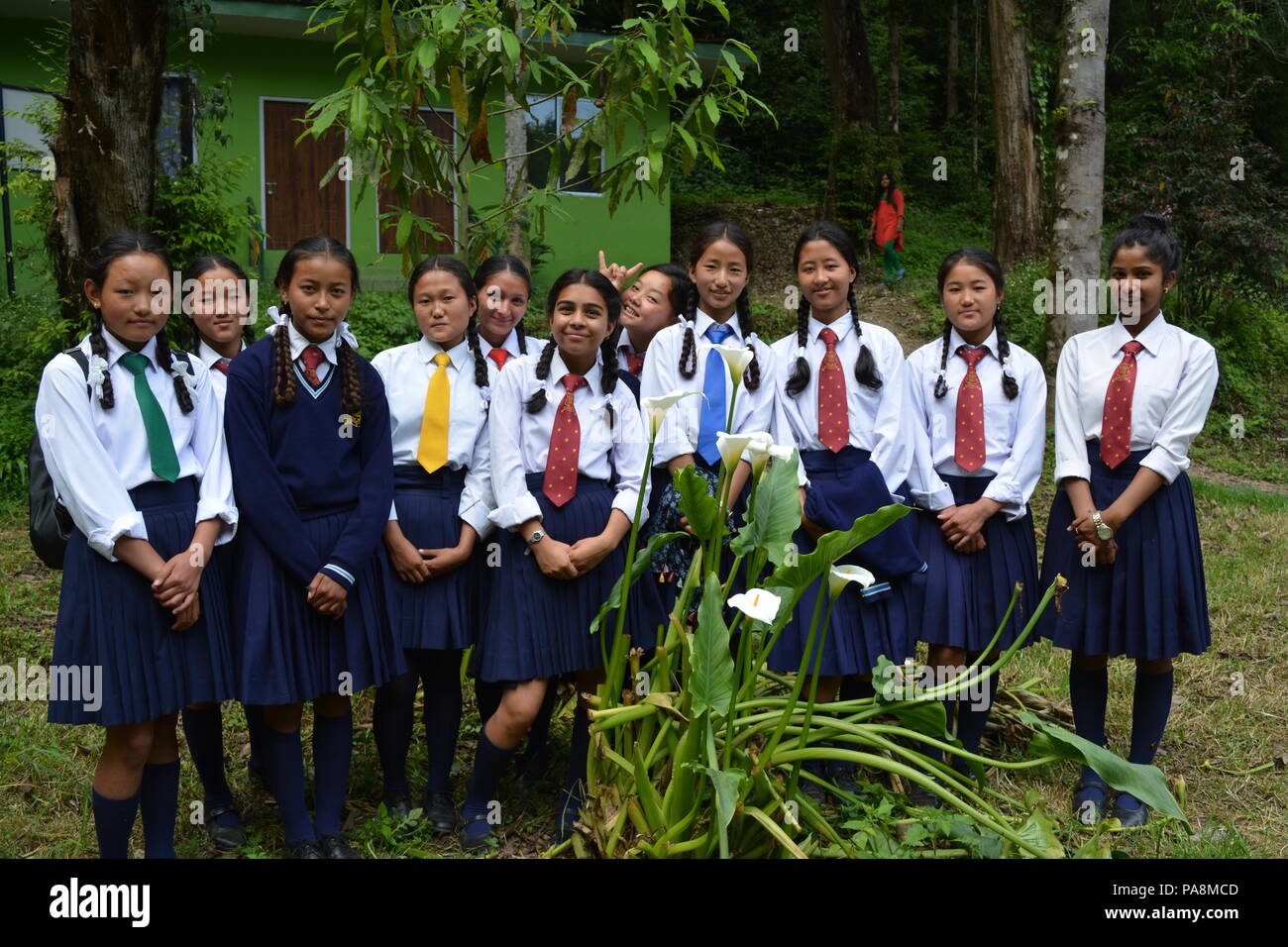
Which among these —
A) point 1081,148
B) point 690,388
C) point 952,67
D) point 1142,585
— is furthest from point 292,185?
point 952,67

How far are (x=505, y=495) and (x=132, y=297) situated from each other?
1.10m

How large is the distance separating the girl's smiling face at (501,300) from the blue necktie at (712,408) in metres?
0.63

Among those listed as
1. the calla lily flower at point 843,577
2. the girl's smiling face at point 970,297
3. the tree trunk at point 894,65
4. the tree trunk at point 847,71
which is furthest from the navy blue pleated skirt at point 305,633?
the tree trunk at point 894,65

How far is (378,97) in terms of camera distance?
4.08 meters

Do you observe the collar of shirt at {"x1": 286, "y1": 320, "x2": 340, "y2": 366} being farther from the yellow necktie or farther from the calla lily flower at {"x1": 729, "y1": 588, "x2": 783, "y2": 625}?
the calla lily flower at {"x1": 729, "y1": 588, "x2": 783, "y2": 625}

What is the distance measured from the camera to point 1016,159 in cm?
1296

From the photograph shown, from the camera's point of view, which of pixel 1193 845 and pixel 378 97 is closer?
pixel 1193 845

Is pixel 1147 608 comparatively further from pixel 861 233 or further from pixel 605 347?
pixel 861 233

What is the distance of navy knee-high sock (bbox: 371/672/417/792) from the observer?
3.59m

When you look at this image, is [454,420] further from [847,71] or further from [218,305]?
[847,71]

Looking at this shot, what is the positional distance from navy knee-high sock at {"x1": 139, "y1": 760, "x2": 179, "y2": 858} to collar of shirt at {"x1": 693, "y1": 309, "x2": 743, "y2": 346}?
2.00m

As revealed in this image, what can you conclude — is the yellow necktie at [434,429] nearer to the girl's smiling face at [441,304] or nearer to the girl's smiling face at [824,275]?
the girl's smiling face at [441,304]

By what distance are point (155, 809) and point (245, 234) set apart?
355 inches

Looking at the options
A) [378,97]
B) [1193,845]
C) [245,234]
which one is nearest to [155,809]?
[378,97]
